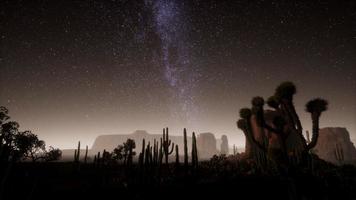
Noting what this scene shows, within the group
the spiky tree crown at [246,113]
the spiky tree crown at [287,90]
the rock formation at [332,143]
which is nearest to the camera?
the spiky tree crown at [287,90]

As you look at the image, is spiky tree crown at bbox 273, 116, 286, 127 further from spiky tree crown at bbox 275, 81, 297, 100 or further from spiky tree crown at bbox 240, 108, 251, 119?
spiky tree crown at bbox 275, 81, 297, 100

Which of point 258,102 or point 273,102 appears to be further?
point 258,102

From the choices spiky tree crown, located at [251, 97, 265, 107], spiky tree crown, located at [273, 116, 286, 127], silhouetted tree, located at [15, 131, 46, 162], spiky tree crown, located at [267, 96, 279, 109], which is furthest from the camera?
silhouetted tree, located at [15, 131, 46, 162]

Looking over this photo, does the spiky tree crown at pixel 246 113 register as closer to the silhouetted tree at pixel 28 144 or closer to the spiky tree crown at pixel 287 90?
the spiky tree crown at pixel 287 90

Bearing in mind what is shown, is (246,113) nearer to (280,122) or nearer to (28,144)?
(280,122)

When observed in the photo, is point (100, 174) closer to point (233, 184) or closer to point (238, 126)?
point (233, 184)

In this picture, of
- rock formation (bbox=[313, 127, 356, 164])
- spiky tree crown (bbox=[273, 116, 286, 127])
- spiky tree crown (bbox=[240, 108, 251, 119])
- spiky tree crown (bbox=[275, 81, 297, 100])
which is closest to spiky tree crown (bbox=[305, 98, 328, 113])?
spiky tree crown (bbox=[275, 81, 297, 100])

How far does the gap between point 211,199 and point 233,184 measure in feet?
7.62

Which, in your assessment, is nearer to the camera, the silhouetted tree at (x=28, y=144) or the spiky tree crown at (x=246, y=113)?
the spiky tree crown at (x=246, y=113)

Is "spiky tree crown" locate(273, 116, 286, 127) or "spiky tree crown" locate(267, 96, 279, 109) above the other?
"spiky tree crown" locate(267, 96, 279, 109)

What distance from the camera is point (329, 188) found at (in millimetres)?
9742

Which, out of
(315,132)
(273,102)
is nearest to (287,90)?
(273,102)

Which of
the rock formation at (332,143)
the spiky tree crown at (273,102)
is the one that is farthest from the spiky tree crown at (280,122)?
the rock formation at (332,143)

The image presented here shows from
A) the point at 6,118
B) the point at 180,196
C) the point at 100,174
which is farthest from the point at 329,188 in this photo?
the point at 6,118
